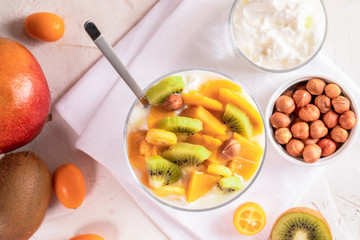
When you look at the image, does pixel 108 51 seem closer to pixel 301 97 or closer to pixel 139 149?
pixel 139 149

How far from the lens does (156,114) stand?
1.18m

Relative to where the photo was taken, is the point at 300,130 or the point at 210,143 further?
the point at 300,130

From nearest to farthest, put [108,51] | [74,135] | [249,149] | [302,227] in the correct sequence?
[108,51] < [249,149] < [302,227] < [74,135]

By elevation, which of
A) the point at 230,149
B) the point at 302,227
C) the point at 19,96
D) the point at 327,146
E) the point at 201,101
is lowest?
the point at 302,227

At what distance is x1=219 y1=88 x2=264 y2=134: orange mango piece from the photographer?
1.16 metres

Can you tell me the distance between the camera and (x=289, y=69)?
125cm

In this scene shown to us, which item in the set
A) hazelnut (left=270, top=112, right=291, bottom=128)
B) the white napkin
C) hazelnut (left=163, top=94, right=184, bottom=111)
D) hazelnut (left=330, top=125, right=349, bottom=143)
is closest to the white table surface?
the white napkin

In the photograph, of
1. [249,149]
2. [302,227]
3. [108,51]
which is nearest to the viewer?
[108,51]

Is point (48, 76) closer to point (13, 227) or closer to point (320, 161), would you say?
point (13, 227)

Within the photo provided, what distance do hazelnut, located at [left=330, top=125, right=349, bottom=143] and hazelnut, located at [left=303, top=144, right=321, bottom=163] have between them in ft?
0.20

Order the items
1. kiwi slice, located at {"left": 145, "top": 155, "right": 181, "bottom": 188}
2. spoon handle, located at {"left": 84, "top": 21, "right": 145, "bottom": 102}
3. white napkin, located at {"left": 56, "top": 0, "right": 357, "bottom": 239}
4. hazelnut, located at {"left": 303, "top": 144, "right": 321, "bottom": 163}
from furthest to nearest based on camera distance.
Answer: white napkin, located at {"left": 56, "top": 0, "right": 357, "bottom": 239}, hazelnut, located at {"left": 303, "top": 144, "right": 321, "bottom": 163}, kiwi slice, located at {"left": 145, "top": 155, "right": 181, "bottom": 188}, spoon handle, located at {"left": 84, "top": 21, "right": 145, "bottom": 102}

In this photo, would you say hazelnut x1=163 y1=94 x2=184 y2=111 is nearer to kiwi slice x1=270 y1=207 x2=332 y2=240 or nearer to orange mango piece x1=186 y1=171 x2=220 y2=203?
orange mango piece x1=186 y1=171 x2=220 y2=203

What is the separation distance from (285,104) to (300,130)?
88 mm

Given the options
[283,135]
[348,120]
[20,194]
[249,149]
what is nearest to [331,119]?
[348,120]
